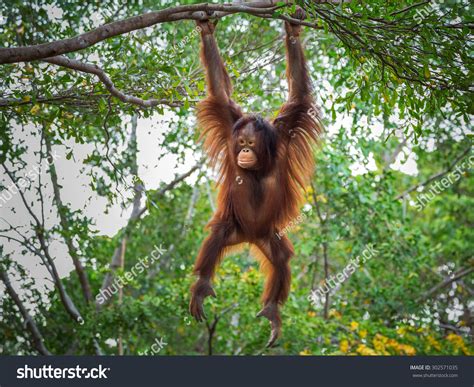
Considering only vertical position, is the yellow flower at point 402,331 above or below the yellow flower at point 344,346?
above

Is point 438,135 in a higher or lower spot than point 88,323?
higher

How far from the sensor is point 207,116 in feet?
16.6

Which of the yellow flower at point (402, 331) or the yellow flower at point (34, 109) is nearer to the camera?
the yellow flower at point (34, 109)

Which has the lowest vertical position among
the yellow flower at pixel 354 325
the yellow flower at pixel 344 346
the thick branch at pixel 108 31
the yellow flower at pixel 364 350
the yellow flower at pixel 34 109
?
the yellow flower at pixel 364 350

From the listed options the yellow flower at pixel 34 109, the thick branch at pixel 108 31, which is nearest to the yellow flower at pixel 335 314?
the yellow flower at pixel 34 109

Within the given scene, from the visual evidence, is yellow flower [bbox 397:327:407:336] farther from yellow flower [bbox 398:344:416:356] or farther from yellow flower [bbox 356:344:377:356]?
yellow flower [bbox 356:344:377:356]

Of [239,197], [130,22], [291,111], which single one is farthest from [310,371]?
[130,22]

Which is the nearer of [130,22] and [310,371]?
[130,22]

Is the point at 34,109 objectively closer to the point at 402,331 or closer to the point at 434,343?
the point at 402,331

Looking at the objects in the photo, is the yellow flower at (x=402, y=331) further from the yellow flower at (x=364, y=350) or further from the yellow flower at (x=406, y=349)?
the yellow flower at (x=364, y=350)

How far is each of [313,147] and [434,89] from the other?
1082mm

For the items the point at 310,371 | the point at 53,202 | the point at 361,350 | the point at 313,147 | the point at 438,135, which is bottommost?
the point at 310,371

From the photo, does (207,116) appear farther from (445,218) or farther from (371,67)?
(445,218)

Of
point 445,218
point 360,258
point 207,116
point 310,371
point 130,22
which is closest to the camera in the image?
point 130,22
